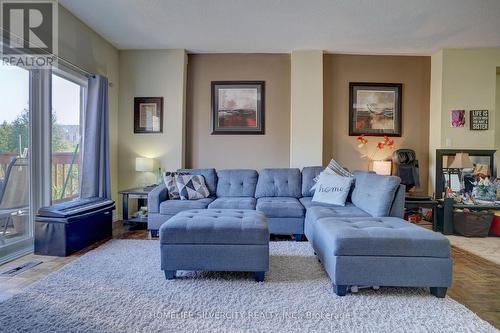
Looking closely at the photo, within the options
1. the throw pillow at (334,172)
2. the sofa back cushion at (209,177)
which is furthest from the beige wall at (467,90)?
the sofa back cushion at (209,177)

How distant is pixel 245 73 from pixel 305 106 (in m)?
1.09

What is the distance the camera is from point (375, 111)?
4531 millimetres

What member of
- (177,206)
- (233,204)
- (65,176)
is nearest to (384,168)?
(233,204)

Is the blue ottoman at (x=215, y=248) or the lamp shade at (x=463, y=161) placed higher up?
the lamp shade at (x=463, y=161)

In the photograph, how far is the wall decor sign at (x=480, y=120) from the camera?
4219mm

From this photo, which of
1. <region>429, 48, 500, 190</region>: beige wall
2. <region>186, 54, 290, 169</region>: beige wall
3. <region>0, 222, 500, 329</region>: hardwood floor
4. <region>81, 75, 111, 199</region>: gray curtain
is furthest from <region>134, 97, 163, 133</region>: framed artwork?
<region>429, 48, 500, 190</region>: beige wall

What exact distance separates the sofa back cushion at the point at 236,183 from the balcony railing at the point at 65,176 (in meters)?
1.87

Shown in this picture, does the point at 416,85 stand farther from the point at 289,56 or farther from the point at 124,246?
the point at 124,246

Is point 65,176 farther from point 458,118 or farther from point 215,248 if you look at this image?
point 458,118

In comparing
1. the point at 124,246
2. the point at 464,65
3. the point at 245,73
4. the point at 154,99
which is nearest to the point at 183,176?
the point at 124,246

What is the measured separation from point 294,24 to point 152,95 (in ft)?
7.73

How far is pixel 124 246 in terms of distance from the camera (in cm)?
310

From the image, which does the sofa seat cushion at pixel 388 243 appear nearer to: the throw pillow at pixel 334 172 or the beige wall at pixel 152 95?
the throw pillow at pixel 334 172

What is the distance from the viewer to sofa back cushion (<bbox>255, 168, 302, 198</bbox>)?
157 inches
